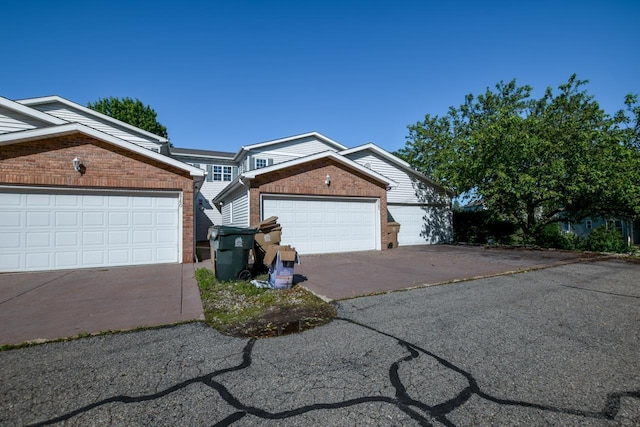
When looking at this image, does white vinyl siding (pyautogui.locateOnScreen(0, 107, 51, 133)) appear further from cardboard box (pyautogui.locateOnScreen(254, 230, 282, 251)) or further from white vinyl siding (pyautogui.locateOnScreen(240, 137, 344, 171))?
cardboard box (pyautogui.locateOnScreen(254, 230, 282, 251))

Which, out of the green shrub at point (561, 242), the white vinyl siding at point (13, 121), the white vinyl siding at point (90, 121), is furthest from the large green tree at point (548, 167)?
the white vinyl siding at point (13, 121)

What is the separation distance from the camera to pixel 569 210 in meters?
14.4

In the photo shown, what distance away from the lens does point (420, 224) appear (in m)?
17.0

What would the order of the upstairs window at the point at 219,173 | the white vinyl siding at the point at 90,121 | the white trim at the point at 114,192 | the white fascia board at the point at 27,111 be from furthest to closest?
the upstairs window at the point at 219,173 → the white vinyl siding at the point at 90,121 → the white fascia board at the point at 27,111 → the white trim at the point at 114,192

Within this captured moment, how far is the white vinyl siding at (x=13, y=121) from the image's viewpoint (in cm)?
1121

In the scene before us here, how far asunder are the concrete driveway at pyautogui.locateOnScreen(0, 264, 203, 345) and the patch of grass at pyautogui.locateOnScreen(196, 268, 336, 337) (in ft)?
1.10

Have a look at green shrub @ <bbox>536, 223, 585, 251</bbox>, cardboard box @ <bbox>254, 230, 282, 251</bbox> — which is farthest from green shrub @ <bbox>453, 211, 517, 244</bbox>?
cardboard box @ <bbox>254, 230, 282, 251</bbox>

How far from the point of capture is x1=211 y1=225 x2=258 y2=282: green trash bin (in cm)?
676

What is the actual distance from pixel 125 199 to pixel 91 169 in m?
1.21

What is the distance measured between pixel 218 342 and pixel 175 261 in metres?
6.98

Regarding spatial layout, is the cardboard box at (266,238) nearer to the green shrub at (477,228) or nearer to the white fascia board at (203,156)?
the green shrub at (477,228)

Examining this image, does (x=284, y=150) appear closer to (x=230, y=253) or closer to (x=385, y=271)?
(x=385, y=271)

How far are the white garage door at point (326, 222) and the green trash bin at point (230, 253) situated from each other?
4166 millimetres

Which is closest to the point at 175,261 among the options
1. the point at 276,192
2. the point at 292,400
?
the point at 276,192
